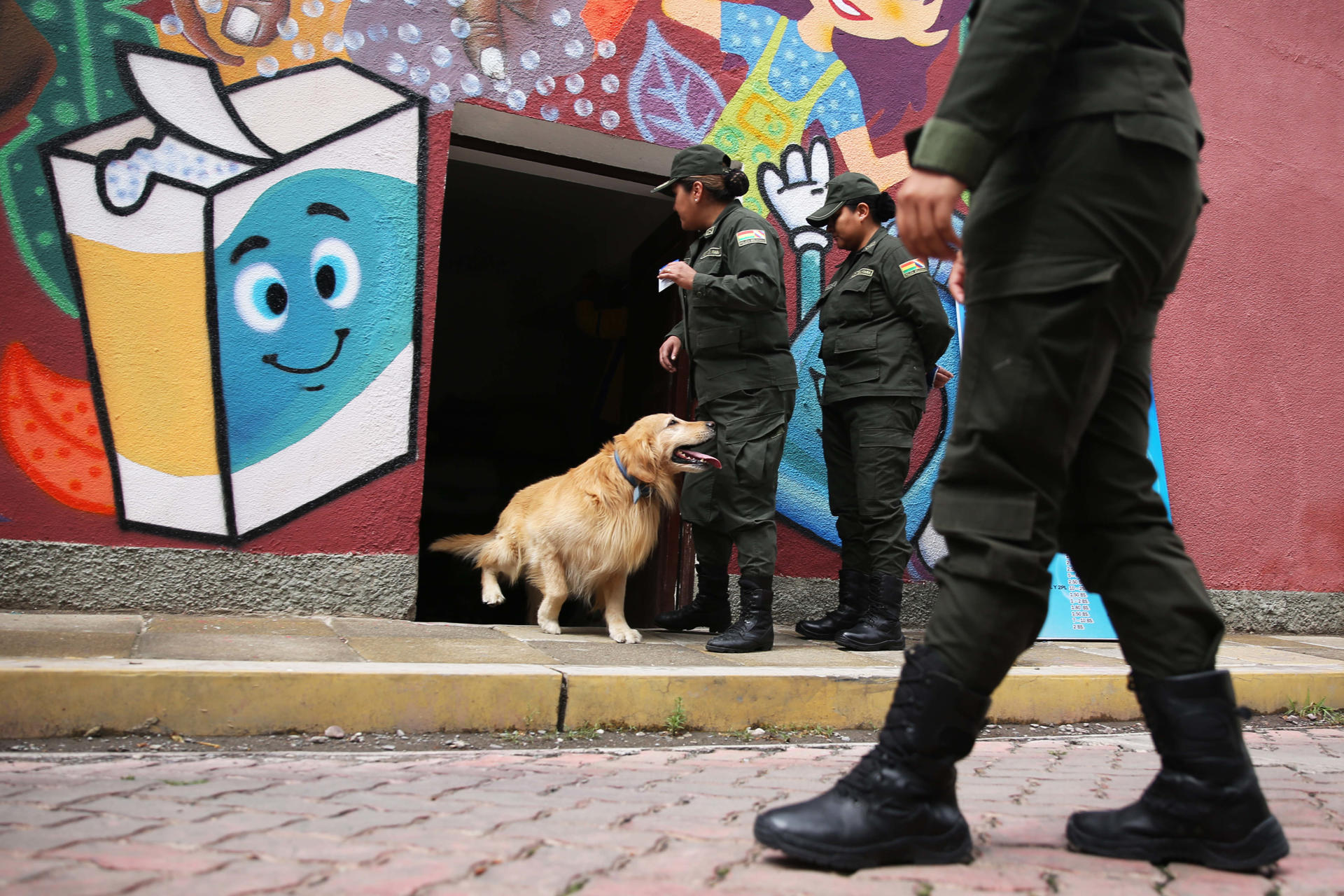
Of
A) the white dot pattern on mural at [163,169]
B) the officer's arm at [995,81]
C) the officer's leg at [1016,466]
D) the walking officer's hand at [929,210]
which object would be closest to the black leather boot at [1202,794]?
the officer's leg at [1016,466]

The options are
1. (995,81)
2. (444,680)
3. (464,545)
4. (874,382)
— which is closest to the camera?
(995,81)

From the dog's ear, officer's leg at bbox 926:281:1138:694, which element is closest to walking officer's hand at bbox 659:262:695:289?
the dog's ear

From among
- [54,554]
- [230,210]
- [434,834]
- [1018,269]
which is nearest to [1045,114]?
[1018,269]

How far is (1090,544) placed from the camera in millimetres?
1739

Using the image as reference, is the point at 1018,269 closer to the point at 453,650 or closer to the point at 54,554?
the point at 453,650

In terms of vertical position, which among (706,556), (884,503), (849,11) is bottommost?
(706,556)

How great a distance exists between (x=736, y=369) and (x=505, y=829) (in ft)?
8.54

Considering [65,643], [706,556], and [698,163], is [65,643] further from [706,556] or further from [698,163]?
[698,163]

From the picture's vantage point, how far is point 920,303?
4.08m

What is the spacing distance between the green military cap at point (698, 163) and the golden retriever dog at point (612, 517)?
1.08 m

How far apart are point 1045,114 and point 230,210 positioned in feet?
12.0

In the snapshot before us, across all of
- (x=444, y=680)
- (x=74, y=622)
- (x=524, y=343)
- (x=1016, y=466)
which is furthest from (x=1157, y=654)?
(x=524, y=343)

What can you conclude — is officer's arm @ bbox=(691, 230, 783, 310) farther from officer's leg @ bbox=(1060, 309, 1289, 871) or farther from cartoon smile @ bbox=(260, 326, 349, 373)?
officer's leg @ bbox=(1060, 309, 1289, 871)

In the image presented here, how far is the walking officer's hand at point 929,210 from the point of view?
61.1 inches
